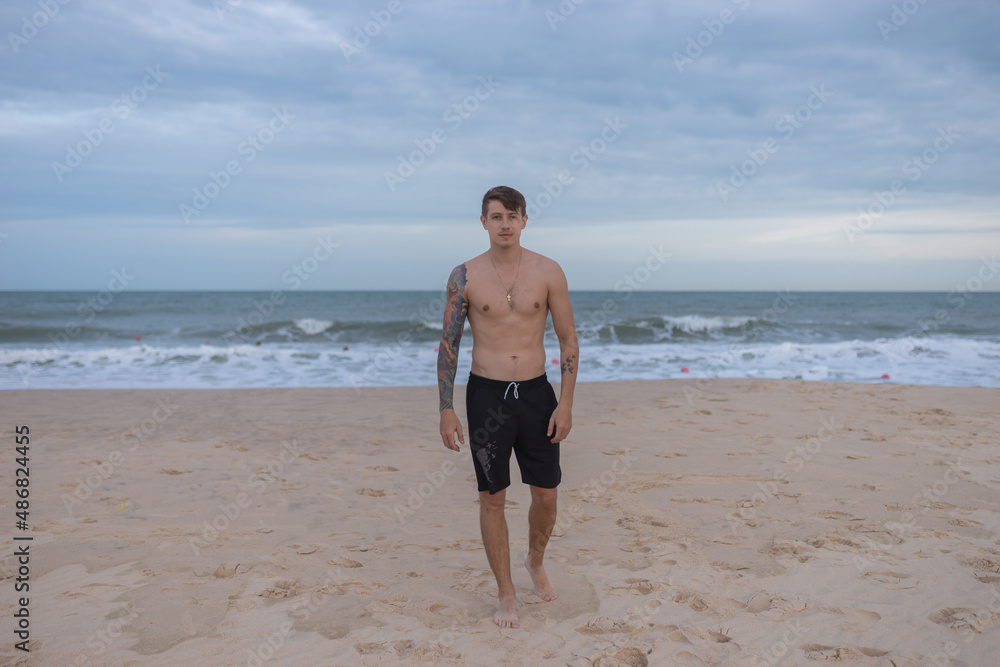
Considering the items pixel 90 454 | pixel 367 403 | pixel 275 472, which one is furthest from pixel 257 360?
pixel 275 472

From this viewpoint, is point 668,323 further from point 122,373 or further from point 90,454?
point 90,454

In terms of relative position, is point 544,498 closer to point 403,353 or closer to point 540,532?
point 540,532

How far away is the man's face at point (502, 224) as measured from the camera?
3.40 m

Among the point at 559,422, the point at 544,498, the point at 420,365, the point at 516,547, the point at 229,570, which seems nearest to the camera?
the point at 559,422

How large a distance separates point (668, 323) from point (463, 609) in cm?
2557

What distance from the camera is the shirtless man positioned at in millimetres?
3387

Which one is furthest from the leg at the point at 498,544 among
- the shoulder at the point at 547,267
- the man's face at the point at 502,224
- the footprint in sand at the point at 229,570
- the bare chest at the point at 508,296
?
the footprint in sand at the point at 229,570

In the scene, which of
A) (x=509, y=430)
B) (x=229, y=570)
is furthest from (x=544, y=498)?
(x=229, y=570)

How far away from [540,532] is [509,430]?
0.68m

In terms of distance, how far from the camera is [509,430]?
11.1 ft

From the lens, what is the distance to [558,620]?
340 centimetres

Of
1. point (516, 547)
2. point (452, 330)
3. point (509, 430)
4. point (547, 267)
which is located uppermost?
point (547, 267)

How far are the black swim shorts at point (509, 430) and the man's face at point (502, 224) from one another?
74cm

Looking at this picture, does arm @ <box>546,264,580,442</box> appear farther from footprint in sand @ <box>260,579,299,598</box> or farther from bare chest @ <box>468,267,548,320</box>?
footprint in sand @ <box>260,579,299,598</box>
